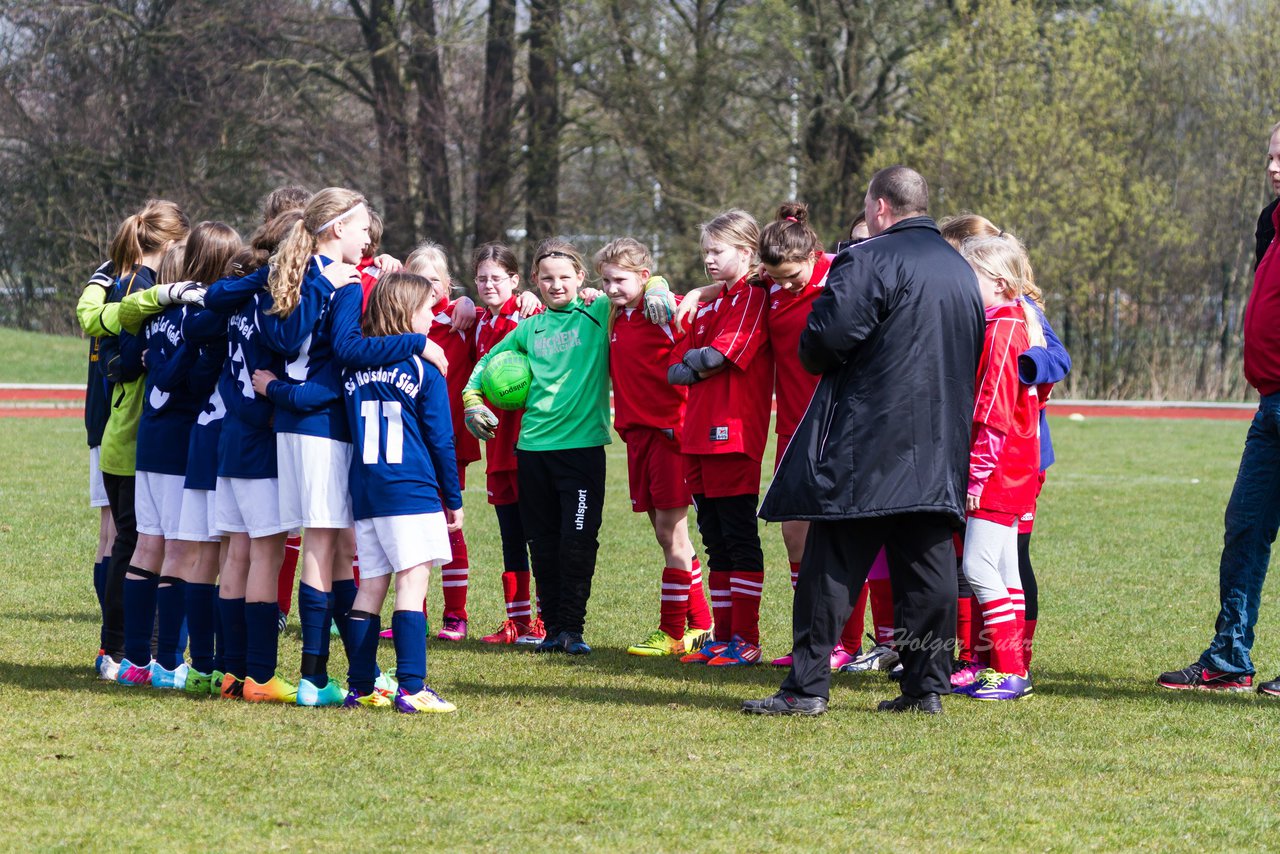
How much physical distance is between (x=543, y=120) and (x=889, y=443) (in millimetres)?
26864

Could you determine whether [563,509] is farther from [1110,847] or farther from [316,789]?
[1110,847]

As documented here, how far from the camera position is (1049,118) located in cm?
2897

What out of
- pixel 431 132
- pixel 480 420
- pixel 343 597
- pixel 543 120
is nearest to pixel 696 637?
pixel 480 420

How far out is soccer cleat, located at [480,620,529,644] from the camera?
715 centimetres

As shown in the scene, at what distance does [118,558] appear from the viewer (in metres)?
6.12

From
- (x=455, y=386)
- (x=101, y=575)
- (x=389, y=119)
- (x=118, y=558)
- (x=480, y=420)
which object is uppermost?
(x=389, y=119)

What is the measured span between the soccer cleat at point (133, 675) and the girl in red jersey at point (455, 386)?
1642mm

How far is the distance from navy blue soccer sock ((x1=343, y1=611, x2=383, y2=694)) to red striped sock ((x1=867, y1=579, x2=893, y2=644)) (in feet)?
7.60

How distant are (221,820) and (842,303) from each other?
2618mm

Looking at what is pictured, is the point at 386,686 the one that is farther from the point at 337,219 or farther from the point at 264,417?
the point at 337,219

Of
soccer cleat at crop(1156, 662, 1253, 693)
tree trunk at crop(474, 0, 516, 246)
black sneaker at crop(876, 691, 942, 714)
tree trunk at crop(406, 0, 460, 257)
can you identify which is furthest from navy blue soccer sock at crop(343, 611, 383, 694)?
tree trunk at crop(406, 0, 460, 257)

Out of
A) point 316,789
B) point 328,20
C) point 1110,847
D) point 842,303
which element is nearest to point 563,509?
point 842,303

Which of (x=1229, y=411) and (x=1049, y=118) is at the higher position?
(x=1049, y=118)

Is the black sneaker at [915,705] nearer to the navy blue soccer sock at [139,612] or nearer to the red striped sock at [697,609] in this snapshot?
the red striped sock at [697,609]
